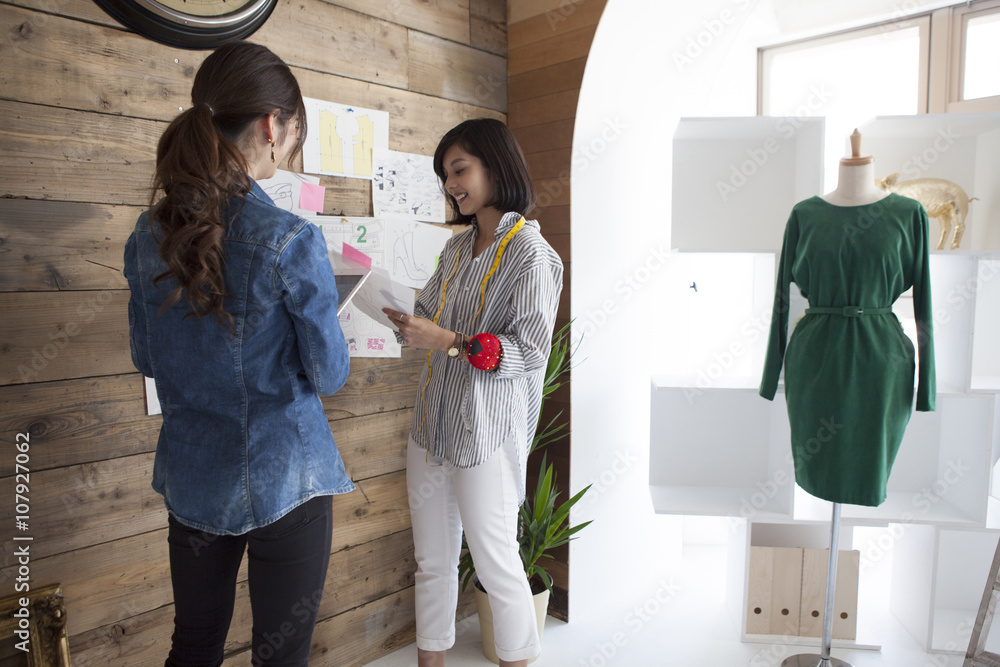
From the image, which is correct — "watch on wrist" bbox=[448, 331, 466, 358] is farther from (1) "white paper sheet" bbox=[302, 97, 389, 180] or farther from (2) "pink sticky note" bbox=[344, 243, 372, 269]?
(1) "white paper sheet" bbox=[302, 97, 389, 180]

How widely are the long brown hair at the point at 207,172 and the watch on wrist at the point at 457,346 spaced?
0.59 m

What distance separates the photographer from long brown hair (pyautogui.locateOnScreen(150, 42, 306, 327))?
937 millimetres

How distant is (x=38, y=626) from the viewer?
4.62ft

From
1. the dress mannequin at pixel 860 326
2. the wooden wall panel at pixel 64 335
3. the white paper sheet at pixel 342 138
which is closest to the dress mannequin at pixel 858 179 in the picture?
the dress mannequin at pixel 860 326

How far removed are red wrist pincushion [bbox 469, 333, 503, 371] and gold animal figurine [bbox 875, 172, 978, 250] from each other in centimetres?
143

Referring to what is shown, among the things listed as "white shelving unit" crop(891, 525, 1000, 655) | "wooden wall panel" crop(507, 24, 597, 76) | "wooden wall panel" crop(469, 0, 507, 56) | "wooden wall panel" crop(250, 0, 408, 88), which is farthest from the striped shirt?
"white shelving unit" crop(891, 525, 1000, 655)

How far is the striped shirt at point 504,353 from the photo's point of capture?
1.50 metres

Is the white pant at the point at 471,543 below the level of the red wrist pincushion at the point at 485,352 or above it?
below

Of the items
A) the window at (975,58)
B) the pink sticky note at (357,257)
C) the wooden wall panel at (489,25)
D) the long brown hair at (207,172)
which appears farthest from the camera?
the window at (975,58)

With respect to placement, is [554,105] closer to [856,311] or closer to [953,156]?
[856,311]

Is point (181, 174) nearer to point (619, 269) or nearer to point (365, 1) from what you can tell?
point (365, 1)

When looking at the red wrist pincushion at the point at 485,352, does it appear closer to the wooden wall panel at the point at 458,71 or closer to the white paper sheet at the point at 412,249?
the white paper sheet at the point at 412,249

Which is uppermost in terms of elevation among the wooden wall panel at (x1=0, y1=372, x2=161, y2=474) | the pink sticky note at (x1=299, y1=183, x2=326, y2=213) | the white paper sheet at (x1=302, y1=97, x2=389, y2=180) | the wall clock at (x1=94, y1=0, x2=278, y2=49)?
the wall clock at (x1=94, y1=0, x2=278, y2=49)

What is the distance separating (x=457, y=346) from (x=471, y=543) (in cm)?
50
